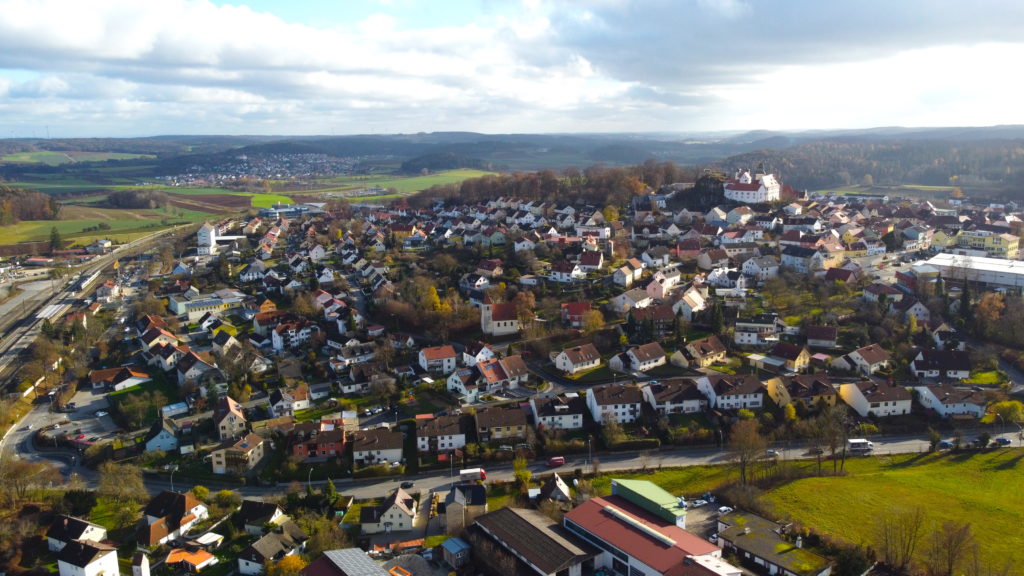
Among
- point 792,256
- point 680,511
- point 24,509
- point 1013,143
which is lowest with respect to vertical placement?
point 24,509

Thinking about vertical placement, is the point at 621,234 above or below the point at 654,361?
above

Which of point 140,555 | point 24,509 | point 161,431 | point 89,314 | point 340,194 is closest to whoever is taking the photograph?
point 140,555

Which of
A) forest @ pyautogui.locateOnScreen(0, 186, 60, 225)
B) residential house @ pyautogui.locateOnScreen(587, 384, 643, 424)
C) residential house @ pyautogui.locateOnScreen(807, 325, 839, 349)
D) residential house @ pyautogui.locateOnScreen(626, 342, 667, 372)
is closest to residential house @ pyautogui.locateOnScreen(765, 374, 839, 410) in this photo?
residential house @ pyautogui.locateOnScreen(807, 325, 839, 349)

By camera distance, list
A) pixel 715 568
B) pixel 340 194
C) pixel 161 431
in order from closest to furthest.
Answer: pixel 715 568, pixel 161 431, pixel 340 194

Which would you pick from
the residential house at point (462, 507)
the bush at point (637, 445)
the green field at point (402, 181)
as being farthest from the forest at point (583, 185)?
the residential house at point (462, 507)

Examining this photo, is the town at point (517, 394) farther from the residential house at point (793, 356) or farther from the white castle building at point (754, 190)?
the white castle building at point (754, 190)

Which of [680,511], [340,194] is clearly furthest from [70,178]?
[680,511]

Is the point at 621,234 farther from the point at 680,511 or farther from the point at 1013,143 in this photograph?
the point at 1013,143
